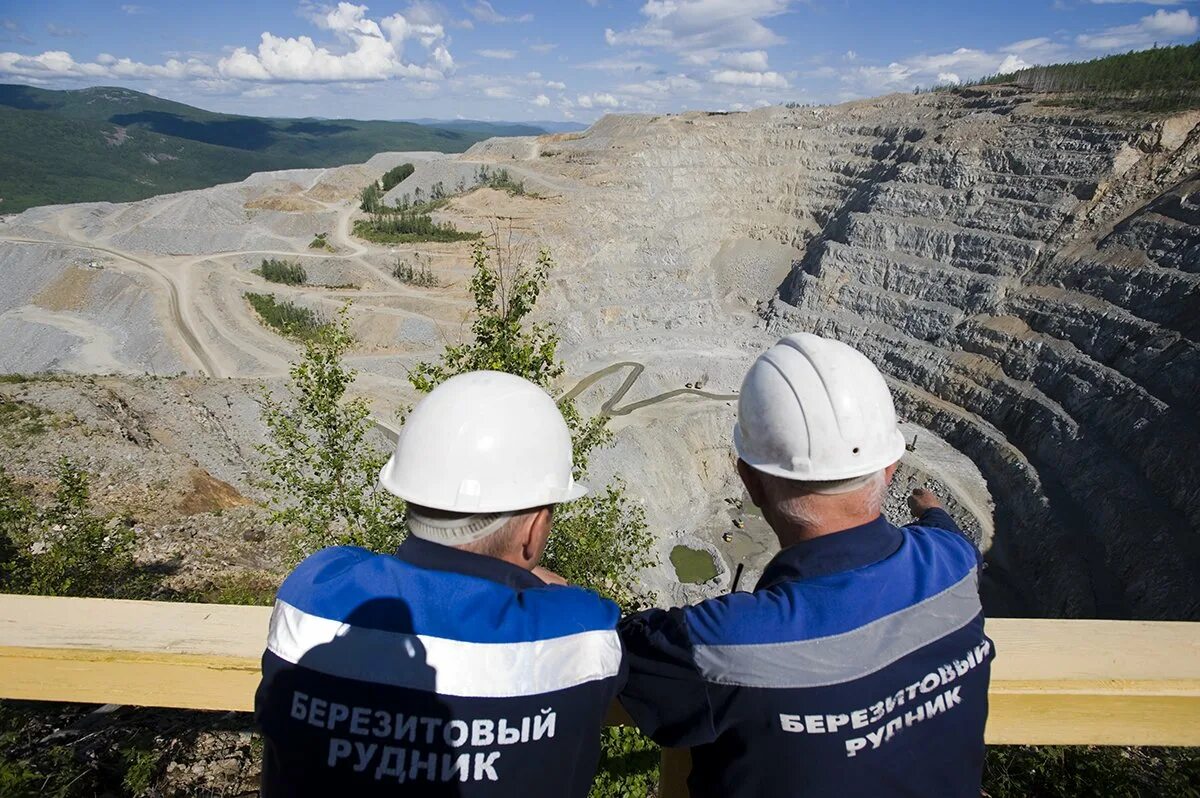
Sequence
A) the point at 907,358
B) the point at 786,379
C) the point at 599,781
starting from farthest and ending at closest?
the point at 907,358, the point at 599,781, the point at 786,379

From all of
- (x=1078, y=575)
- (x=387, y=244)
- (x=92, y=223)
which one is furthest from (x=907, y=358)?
(x=92, y=223)

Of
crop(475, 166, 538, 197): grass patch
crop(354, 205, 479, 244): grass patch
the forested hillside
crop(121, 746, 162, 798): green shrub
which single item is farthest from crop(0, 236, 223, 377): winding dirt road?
the forested hillside

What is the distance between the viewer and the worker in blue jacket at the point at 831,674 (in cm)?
179

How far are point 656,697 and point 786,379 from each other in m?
1.19

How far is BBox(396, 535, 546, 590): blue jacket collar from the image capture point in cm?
194

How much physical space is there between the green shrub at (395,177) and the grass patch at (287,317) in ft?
86.0

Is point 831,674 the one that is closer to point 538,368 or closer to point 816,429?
point 816,429

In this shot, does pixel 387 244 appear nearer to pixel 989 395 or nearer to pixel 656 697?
pixel 989 395

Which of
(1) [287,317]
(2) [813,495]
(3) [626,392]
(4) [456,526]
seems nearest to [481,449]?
(4) [456,526]

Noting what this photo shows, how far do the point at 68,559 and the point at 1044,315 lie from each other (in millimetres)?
37405

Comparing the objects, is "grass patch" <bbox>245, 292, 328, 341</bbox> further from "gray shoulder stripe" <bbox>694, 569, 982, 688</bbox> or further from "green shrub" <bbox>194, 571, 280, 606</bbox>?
"gray shoulder stripe" <bbox>694, 569, 982, 688</bbox>

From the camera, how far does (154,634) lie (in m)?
→ 2.20

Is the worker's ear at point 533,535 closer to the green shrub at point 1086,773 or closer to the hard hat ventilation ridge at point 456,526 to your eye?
the hard hat ventilation ridge at point 456,526

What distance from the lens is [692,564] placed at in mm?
26859
